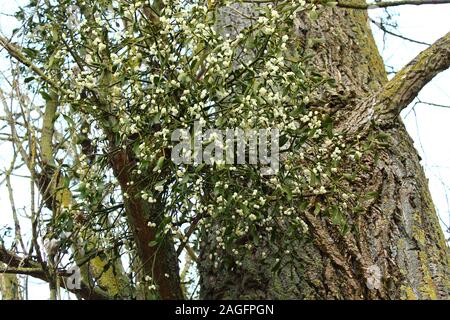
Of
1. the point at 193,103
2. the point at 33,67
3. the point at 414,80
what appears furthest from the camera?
the point at 414,80

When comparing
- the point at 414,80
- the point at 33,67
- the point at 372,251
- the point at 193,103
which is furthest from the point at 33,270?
→ the point at 414,80

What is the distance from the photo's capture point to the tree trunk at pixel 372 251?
9.37 ft

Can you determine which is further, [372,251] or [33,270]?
[33,270]

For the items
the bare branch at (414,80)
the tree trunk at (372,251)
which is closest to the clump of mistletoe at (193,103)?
the tree trunk at (372,251)

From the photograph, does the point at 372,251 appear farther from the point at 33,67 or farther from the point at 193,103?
the point at 33,67

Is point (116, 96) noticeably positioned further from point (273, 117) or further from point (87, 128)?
point (273, 117)

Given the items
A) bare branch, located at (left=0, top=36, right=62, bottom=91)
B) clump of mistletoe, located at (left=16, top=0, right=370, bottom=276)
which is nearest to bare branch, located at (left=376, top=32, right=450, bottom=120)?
clump of mistletoe, located at (left=16, top=0, right=370, bottom=276)

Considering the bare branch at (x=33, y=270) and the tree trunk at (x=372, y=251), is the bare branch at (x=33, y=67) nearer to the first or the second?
the bare branch at (x=33, y=270)

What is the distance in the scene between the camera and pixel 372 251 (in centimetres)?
291

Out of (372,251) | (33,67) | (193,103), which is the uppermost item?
(33,67)

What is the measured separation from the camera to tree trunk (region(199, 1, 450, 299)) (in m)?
2.86
